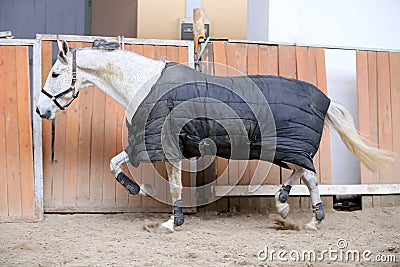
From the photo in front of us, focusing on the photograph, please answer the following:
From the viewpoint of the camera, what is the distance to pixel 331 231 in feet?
13.8

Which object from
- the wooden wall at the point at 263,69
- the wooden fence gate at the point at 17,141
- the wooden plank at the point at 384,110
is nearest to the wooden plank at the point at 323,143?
the wooden wall at the point at 263,69

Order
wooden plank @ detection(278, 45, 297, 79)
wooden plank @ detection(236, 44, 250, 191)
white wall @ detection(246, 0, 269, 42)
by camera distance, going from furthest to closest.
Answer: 1. white wall @ detection(246, 0, 269, 42)
2. wooden plank @ detection(278, 45, 297, 79)
3. wooden plank @ detection(236, 44, 250, 191)

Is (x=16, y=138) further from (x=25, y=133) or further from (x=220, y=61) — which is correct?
(x=220, y=61)

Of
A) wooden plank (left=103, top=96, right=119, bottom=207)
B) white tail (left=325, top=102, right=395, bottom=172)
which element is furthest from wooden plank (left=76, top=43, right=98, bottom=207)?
white tail (left=325, top=102, right=395, bottom=172)

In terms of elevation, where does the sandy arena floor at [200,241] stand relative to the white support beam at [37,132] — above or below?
below

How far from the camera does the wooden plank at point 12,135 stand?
14.7 ft

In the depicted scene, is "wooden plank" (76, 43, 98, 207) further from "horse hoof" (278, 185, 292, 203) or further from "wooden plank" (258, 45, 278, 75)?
"horse hoof" (278, 185, 292, 203)

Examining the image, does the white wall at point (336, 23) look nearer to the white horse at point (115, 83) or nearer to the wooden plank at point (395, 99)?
the wooden plank at point (395, 99)

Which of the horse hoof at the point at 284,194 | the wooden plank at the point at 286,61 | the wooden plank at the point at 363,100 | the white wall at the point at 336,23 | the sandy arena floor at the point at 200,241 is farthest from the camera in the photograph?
the white wall at the point at 336,23

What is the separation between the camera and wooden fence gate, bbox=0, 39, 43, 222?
4.47 metres

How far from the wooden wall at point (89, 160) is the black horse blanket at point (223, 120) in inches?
22.5

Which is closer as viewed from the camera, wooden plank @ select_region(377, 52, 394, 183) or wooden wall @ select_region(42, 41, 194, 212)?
wooden wall @ select_region(42, 41, 194, 212)

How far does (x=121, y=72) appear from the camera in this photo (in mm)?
4223

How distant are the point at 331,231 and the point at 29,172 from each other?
2145 millimetres
